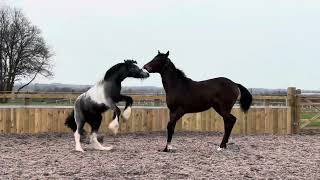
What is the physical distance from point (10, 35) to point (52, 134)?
31.7 m

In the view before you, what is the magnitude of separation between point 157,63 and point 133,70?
62 centimetres

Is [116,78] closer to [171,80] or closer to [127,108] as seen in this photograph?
[127,108]

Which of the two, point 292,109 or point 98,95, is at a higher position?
point 98,95

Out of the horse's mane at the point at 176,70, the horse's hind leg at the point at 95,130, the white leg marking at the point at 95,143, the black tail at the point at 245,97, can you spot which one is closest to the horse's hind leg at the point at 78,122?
the horse's hind leg at the point at 95,130

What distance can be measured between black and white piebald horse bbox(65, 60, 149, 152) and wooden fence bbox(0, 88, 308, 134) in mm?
3723

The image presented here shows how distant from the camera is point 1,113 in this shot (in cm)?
1285

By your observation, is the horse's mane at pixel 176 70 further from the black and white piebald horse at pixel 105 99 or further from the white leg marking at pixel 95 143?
the white leg marking at pixel 95 143

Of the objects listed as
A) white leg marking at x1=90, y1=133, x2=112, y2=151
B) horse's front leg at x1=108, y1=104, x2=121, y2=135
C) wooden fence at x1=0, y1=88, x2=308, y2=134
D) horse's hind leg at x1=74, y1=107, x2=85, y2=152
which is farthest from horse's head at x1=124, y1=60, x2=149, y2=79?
wooden fence at x1=0, y1=88, x2=308, y2=134

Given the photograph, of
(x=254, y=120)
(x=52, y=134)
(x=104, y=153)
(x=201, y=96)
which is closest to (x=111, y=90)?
(x=104, y=153)

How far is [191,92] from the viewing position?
9.67 meters

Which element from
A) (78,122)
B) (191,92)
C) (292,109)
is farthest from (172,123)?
(292,109)

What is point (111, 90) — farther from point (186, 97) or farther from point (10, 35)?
point (10, 35)

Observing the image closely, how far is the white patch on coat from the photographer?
29.2 feet

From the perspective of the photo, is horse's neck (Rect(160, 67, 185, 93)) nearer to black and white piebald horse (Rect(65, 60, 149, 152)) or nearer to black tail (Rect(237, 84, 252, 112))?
black and white piebald horse (Rect(65, 60, 149, 152))
